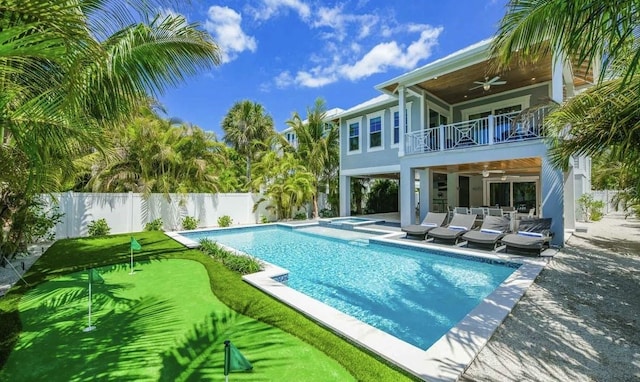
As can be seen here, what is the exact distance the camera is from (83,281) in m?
6.62

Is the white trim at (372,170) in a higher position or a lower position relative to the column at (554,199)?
higher

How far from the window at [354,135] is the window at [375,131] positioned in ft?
3.04

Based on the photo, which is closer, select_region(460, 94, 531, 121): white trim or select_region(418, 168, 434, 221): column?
select_region(460, 94, 531, 121): white trim

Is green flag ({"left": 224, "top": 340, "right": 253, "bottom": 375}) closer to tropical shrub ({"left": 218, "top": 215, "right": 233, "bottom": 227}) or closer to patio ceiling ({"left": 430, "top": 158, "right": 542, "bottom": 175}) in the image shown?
patio ceiling ({"left": 430, "top": 158, "right": 542, "bottom": 175})

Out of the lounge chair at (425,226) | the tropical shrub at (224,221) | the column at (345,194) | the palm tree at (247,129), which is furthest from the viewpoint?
the palm tree at (247,129)

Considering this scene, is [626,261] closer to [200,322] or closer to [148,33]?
[200,322]

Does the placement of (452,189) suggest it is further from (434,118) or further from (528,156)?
(528,156)

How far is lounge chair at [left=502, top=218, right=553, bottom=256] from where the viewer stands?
334 inches

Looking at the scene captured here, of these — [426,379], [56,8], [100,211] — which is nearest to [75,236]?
[100,211]

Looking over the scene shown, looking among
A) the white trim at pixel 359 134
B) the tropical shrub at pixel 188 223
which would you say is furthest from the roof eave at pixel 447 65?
the tropical shrub at pixel 188 223

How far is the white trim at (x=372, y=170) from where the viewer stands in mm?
16294

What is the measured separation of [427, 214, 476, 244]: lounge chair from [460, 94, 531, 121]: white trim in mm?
6686

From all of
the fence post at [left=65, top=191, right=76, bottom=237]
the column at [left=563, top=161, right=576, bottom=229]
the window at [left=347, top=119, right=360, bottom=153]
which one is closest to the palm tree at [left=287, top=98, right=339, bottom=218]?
the window at [left=347, top=119, right=360, bottom=153]

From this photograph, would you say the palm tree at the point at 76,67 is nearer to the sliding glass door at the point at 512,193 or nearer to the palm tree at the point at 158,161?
the palm tree at the point at 158,161
